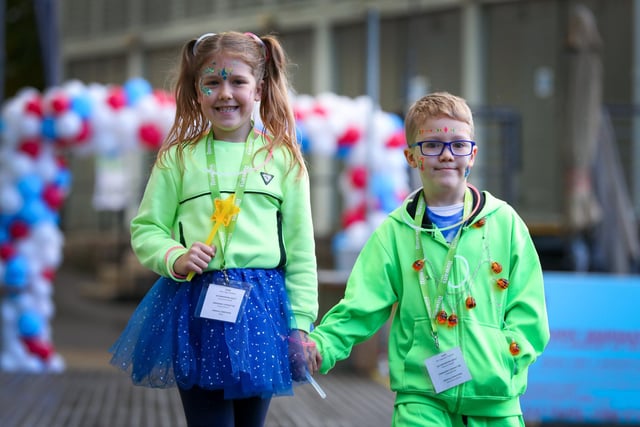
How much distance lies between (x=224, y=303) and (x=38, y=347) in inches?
265

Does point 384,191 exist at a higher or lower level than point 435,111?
lower

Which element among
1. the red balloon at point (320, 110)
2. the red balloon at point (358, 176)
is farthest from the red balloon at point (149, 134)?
the red balloon at point (358, 176)

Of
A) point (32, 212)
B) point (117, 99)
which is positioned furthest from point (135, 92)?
point (32, 212)

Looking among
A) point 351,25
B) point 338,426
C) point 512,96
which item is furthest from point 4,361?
point 351,25

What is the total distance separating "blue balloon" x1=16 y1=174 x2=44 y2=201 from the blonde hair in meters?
6.37

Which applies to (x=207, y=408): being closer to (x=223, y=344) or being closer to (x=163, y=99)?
(x=223, y=344)

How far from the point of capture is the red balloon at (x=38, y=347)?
375 inches

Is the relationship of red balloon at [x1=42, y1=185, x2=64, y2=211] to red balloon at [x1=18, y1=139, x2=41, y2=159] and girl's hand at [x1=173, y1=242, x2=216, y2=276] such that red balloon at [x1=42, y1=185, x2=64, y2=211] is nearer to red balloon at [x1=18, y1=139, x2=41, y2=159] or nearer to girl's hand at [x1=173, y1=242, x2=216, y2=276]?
red balloon at [x1=18, y1=139, x2=41, y2=159]

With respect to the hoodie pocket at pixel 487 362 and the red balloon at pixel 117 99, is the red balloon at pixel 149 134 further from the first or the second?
the hoodie pocket at pixel 487 362

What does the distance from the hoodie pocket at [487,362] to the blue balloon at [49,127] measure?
22.6 feet

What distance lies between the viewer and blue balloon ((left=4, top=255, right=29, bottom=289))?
9500 millimetres

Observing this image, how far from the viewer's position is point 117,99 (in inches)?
386

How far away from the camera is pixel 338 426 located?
20.7 ft

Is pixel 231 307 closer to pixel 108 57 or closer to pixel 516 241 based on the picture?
pixel 516 241
